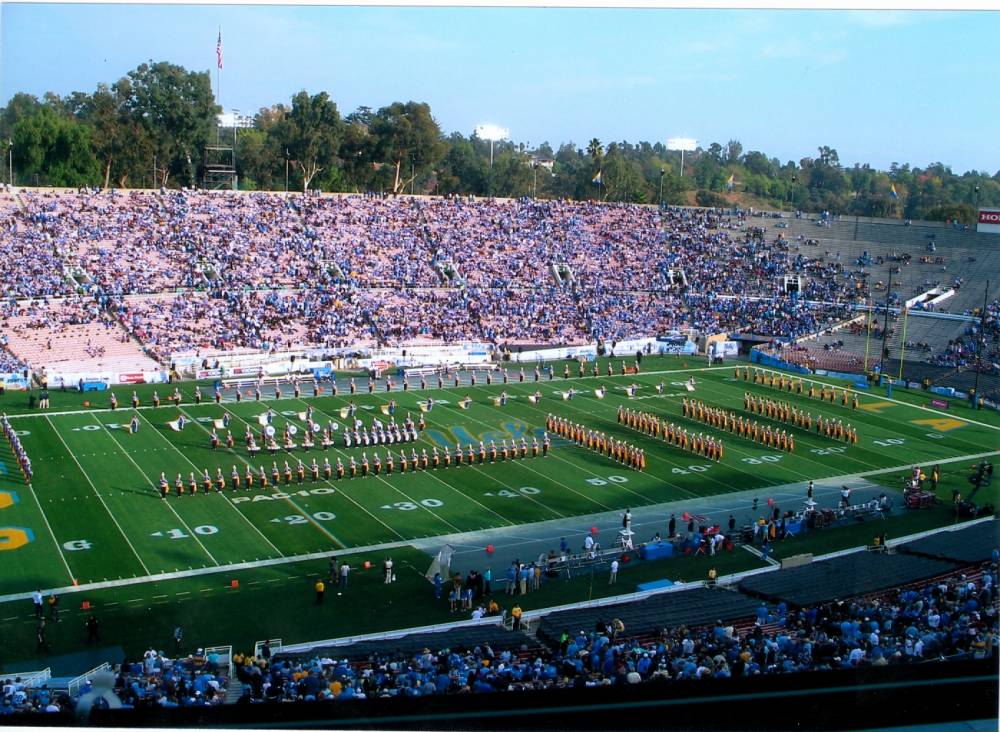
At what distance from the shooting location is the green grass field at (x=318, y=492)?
54.9 ft

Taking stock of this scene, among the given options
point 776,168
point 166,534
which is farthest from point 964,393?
point 776,168

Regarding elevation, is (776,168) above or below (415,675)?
above

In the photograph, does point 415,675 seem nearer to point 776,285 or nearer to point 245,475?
point 245,475

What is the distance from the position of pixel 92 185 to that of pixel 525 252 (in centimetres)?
2070

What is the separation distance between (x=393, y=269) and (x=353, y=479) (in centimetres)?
2389

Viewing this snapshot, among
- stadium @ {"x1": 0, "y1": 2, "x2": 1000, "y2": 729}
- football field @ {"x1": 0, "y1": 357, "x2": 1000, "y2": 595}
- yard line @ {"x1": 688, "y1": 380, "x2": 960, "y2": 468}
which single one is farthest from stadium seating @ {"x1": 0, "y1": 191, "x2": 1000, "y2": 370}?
football field @ {"x1": 0, "y1": 357, "x2": 1000, "y2": 595}

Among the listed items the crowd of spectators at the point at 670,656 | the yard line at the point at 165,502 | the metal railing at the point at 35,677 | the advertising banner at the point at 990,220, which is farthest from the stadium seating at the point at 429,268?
the crowd of spectators at the point at 670,656

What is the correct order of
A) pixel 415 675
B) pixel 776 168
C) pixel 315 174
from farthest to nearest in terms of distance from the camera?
pixel 776 168 → pixel 315 174 → pixel 415 675

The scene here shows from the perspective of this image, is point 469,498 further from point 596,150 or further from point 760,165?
point 760,165

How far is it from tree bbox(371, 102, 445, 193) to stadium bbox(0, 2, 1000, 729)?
4.65 metres

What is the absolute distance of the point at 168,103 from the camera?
174 feet

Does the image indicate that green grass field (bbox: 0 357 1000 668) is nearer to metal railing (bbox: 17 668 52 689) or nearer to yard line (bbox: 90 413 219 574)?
yard line (bbox: 90 413 219 574)

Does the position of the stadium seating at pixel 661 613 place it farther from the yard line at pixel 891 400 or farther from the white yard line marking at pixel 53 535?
the yard line at pixel 891 400

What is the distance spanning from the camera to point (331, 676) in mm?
11180
